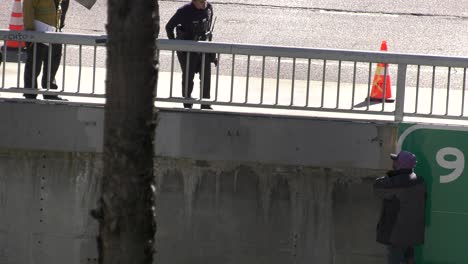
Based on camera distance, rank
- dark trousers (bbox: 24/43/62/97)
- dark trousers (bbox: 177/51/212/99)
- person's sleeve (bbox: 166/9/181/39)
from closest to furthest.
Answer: dark trousers (bbox: 177/51/212/99) < dark trousers (bbox: 24/43/62/97) < person's sleeve (bbox: 166/9/181/39)

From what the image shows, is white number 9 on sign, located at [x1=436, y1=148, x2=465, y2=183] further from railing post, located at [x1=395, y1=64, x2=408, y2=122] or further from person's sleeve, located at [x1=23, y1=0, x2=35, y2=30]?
person's sleeve, located at [x1=23, y1=0, x2=35, y2=30]

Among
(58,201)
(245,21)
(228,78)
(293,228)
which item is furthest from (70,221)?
(245,21)

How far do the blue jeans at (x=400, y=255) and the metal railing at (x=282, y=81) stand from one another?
114 centimetres

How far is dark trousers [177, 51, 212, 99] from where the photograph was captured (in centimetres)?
1006

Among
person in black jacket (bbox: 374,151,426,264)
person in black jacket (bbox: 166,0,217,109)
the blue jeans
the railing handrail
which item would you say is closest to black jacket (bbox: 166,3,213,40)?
person in black jacket (bbox: 166,0,217,109)

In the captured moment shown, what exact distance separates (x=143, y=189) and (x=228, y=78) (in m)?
6.41

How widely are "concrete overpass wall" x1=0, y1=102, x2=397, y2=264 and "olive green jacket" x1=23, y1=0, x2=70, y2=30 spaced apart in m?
0.98

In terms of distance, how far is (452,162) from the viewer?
31.9ft

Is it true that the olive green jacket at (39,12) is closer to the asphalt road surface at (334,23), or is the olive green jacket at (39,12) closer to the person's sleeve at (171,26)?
the person's sleeve at (171,26)

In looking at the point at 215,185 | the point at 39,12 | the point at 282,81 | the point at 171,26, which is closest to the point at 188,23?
the point at 171,26

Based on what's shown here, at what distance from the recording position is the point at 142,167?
6438 millimetres

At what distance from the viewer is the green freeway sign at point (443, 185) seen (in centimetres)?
972

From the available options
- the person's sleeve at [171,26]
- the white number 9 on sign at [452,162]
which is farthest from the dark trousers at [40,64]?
the white number 9 on sign at [452,162]

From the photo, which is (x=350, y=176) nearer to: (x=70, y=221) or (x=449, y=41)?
(x=70, y=221)
